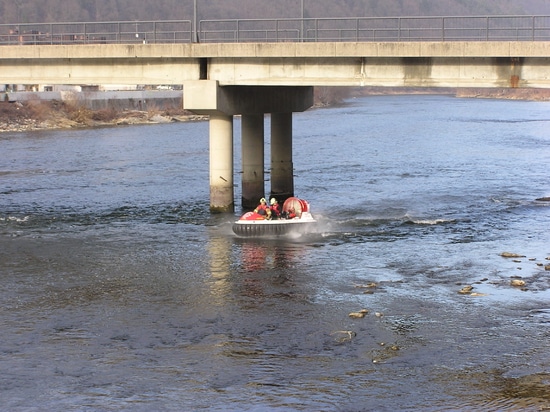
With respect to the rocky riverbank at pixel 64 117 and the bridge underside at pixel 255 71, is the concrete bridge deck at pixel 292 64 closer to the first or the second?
the bridge underside at pixel 255 71

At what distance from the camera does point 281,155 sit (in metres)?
44.4

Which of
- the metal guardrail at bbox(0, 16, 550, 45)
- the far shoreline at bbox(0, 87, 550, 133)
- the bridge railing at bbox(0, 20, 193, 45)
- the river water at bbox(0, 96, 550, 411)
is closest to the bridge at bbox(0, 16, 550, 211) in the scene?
the metal guardrail at bbox(0, 16, 550, 45)

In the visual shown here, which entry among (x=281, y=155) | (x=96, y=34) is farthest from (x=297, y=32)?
(x=96, y=34)

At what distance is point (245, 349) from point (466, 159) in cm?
4304

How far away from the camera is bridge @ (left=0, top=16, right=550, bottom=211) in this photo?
3406 cm

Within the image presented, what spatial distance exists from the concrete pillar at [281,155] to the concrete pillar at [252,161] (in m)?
2.20

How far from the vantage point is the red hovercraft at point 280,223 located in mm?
34906

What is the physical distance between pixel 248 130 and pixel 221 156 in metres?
3.23

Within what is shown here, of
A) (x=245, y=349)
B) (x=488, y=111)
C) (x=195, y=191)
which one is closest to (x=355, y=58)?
(x=195, y=191)

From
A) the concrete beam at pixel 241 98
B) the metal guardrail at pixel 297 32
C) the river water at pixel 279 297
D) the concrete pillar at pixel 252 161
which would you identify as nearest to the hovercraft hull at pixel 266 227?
the river water at pixel 279 297

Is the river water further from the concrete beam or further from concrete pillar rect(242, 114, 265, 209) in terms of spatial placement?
the concrete beam

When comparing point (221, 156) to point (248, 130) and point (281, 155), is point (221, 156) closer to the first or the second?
point (248, 130)

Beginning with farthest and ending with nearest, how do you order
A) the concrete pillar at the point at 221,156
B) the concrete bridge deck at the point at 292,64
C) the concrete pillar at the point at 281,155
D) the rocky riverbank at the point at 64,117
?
the rocky riverbank at the point at 64,117
the concrete pillar at the point at 281,155
the concrete pillar at the point at 221,156
the concrete bridge deck at the point at 292,64

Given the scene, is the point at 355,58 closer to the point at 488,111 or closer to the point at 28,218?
the point at 28,218
